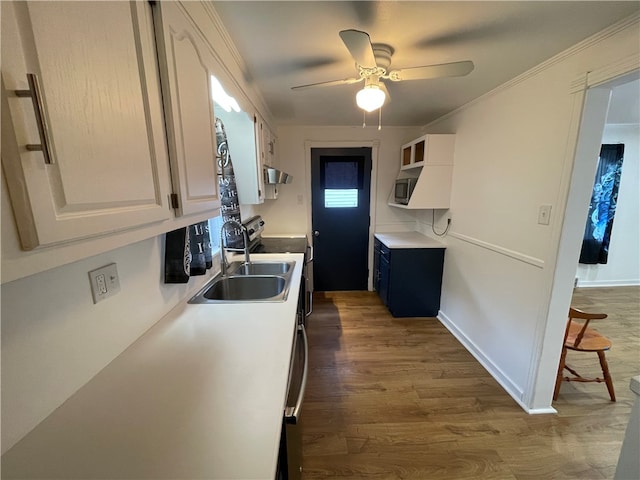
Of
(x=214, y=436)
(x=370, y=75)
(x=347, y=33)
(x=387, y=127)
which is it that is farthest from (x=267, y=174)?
(x=214, y=436)

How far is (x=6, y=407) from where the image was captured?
582mm

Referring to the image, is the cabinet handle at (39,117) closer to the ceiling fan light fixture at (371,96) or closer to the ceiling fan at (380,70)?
the ceiling fan at (380,70)

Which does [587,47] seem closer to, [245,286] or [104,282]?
[245,286]

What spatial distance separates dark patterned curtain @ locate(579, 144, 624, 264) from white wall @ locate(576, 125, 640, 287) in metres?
0.12

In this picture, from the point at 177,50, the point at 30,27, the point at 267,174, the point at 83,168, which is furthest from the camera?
the point at 267,174

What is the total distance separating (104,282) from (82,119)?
0.57 m

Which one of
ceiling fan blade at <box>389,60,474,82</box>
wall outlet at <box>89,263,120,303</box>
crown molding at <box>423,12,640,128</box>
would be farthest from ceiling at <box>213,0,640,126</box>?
wall outlet at <box>89,263,120,303</box>

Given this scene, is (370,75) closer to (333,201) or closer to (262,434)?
(262,434)

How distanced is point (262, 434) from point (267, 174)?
2179mm

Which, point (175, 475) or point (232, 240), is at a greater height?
point (232, 240)

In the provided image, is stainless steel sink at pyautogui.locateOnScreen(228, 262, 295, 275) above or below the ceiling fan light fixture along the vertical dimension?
below

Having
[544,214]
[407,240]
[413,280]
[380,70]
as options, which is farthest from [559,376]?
[380,70]

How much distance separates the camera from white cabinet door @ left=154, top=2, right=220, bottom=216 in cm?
80

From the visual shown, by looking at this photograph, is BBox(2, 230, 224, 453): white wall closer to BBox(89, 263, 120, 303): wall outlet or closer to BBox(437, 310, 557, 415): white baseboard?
BBox(89, 263, 120, 303): wall outlet
